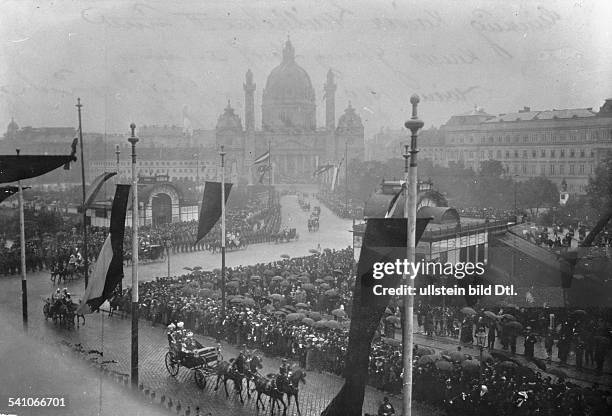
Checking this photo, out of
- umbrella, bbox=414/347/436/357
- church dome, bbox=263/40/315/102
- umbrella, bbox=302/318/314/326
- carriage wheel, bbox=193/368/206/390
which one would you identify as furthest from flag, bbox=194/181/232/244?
umbrella, bbox=414/347/436/357

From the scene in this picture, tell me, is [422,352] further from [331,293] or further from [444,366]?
[331,293]

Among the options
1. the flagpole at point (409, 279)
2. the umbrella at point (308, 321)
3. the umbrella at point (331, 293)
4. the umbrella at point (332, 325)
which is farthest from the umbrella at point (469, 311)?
the flagpole at point (409, 279)

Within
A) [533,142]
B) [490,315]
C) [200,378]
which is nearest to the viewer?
[200,378]

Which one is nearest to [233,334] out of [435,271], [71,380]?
[71,380]

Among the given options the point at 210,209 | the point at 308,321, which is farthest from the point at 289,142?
the point at 308,321

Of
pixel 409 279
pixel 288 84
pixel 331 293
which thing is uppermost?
pixel 288 84

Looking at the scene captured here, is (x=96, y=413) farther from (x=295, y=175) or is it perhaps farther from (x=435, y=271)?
(x=295, y=175)

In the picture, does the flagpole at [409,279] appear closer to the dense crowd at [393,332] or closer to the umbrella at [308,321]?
the dense crowd at [393,332]
